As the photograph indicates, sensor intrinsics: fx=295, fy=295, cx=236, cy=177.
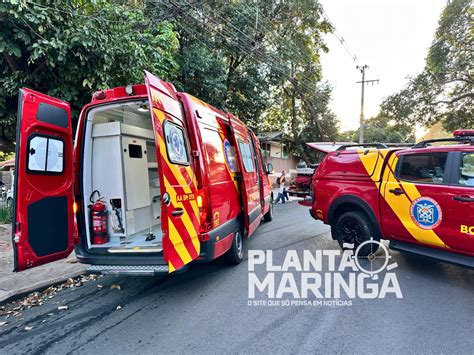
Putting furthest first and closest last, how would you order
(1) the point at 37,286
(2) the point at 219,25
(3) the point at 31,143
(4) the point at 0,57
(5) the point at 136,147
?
(2) the point at 219,25, (4) the point at 0,57, (5) the point at 136,147, (1) the point at 37,286, (3) the point at 31,143

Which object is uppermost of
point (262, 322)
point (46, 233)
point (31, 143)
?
point (31, 143)

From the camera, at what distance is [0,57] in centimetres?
547

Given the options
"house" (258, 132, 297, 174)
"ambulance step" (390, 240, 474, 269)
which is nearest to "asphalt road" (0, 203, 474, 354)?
"ambulance step" (390, 240, 474, 269)

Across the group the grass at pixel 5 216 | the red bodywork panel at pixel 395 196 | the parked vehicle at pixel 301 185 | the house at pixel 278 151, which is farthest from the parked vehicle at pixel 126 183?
the house at pixel 278 151

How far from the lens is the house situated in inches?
785

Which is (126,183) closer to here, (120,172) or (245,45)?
(120,172)

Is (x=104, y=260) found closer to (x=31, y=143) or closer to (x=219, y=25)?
(x=31, y=143)

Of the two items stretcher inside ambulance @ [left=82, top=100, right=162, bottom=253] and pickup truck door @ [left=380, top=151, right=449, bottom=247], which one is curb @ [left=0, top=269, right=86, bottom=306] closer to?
stretcher inside ambulance @ [left=82, top=100, right=162, bottom=253]

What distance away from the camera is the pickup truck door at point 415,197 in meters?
3.99

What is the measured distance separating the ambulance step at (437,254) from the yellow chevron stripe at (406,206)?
0.11 meters

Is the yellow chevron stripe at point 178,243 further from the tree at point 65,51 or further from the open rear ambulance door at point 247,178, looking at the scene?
the tree at point 65,51

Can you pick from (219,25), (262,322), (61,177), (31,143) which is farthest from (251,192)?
(219,25)

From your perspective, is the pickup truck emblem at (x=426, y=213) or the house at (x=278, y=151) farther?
the house at (x=278, y=151)

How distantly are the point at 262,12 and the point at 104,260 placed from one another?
50.6 ft
